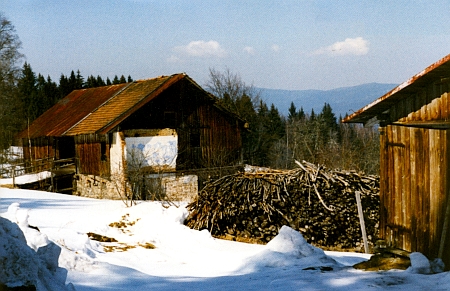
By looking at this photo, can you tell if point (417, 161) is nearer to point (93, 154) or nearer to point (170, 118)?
point (170, 118)

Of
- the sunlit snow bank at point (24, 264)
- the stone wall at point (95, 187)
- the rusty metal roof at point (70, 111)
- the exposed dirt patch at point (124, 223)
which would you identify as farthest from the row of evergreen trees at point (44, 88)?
the sunlit snow bank at point (24, 264)

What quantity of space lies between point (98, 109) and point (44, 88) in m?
44.6

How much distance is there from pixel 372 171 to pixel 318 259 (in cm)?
3530

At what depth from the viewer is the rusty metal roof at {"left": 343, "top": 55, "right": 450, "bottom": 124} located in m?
7.07

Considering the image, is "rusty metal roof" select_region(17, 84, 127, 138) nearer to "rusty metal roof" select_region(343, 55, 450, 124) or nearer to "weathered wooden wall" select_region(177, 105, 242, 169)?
"weathered wooden wall" select_region(177, 105, 242, 169)

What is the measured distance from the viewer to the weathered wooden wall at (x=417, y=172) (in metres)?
7.43

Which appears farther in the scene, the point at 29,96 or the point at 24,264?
the point at 29,96

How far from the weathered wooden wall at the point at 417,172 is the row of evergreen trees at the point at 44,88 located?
177 ft

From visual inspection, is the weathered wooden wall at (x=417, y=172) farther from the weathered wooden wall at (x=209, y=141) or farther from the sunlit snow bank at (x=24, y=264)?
the weathered wooden wall at (x=209, y=141)

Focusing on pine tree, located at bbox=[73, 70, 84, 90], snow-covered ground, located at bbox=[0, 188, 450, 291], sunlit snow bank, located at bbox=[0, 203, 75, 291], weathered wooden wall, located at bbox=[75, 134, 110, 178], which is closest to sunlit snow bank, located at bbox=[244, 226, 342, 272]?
snow-covered ground, located at bbox=[0, 188, 450, 291]

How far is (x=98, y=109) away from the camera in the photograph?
26.6 meters

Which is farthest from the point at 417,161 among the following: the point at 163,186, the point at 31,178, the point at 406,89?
the point at 31,178

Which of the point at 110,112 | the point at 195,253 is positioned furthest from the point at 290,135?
the point at 195,253

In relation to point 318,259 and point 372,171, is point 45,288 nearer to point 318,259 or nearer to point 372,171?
point 318,259
